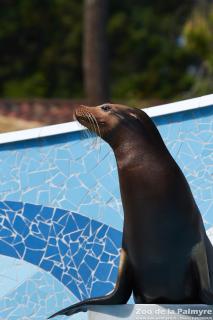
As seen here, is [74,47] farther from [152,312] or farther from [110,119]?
[152,312]

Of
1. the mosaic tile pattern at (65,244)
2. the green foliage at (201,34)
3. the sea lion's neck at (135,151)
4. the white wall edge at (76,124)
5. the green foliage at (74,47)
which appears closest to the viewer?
the sea lion's neck at (135,151)

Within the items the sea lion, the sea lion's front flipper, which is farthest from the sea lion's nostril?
the sea lion's front flipper

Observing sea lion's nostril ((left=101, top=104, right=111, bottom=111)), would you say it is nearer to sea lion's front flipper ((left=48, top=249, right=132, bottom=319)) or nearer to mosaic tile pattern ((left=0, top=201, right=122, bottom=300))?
sea lion's front flipper ((left=48, top=249, right=132, bottom=319))

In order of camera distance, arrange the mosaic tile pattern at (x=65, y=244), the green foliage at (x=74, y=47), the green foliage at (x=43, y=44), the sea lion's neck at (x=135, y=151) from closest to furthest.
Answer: the sea lion's neck at (x=135, y=151) < the mosaic tile pattern at (x=65, y=244) < the green foliage at (x=74, y=47) < the green foliage at (x=43, y=44)

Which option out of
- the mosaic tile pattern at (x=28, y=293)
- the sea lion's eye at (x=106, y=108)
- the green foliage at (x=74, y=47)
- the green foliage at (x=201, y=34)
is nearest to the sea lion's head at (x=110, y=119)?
the sea lion's eye at (x=106, y=108)

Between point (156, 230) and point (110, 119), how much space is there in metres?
0.79

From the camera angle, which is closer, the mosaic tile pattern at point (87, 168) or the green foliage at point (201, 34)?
the mosaic tile pattern at point (87, 168)

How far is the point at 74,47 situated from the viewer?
83.7 ft

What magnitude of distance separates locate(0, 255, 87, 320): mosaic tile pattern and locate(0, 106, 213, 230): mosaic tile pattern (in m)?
0.56

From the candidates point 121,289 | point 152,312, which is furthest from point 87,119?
point 152,312

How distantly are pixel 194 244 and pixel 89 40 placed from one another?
37.5 ft

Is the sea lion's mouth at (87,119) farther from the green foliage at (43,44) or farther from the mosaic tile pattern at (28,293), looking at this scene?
the green foliage at (43,44)

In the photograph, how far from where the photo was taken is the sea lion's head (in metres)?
5.97

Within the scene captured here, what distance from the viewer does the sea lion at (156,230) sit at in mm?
5785
